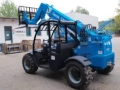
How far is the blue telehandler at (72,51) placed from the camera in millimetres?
5496

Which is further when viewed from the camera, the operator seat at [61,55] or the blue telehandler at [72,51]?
the operator seat at [61,55]

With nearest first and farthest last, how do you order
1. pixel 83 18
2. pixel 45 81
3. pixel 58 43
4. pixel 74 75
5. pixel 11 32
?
pixel 74 75 < pixel 58 43 < pixel 45 81 < pixel 11 32 < pixel 83 18

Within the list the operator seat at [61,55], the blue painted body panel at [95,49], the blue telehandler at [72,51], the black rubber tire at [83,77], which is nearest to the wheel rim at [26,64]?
the blue telehandler at [72,51]

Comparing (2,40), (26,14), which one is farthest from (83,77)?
(2,40)

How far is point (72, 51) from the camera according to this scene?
6.28 metres

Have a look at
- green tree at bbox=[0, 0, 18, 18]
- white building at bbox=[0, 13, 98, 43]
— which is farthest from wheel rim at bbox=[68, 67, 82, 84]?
green tree at bbox=[0, 0, 18, 18]

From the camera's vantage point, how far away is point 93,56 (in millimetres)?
5793

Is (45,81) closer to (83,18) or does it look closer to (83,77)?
(83,77)

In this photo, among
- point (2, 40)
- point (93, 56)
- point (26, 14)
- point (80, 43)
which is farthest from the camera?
point (2, 40)

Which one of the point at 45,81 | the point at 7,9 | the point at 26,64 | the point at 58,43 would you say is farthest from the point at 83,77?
the point at 7,9

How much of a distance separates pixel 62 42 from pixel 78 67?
132 centimetres

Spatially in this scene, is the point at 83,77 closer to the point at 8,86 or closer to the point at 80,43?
the point at 80,43

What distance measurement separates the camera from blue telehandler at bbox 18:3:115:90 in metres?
5.50

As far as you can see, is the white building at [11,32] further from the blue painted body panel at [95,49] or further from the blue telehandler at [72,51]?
the blue painted body panel at [95,49]
